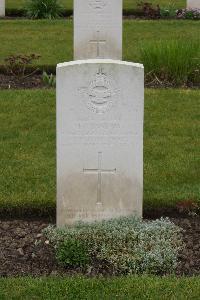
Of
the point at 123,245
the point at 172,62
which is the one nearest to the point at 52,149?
the point at 123,245

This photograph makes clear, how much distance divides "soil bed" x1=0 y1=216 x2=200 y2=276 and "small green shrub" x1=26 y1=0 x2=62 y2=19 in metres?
9.80

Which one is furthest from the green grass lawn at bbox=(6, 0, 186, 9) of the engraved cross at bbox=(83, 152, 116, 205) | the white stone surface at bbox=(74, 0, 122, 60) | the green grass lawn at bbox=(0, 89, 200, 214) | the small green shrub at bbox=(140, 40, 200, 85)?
the engraved cross at bbox=(83, 152, 116, 205)

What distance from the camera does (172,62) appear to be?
10383 mm

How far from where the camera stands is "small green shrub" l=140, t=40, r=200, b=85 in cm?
1034

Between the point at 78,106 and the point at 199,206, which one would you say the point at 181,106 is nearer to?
the point at 199,206

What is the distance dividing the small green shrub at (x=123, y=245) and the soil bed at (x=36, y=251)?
8 centimetres

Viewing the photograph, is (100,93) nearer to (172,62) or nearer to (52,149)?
(52,149)

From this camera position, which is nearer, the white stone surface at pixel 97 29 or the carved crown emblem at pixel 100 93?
the carved crown emblem at pixel 100 93

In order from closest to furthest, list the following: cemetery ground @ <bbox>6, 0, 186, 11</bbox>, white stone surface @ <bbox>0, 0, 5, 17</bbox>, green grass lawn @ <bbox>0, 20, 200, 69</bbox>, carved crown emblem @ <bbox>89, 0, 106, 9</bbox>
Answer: carved crown emblem @ <bbox>89, 0, 106, 9</bbox> < green grass lawn @ <bbox>0, 20, 200, 69</bbox> < white stone surface @ <bbox>0, 0, 5, 17</bbox> < cemetery ground @ <bbox>6, 0, 186, 11</bbox>

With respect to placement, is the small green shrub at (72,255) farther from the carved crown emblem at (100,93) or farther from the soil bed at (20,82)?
the soil bed at (20,82)

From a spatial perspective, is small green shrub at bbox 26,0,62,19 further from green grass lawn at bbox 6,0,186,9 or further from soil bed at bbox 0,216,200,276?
soil bed at bbox 0,216,200,276

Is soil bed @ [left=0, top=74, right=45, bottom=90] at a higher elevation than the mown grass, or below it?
higher

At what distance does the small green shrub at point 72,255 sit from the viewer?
17.4ft

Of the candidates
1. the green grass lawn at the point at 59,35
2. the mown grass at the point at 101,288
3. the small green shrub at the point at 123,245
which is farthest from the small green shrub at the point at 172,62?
the mown grass at the point at 101,288
